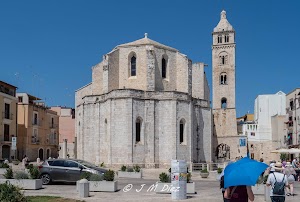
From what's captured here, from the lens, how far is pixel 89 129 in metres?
44.6

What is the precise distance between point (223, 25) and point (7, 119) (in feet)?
113

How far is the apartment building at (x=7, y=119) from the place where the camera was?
159ft

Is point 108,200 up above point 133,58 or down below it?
below

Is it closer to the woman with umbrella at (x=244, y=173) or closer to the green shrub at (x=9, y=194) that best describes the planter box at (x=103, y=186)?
the green shrub at (x=9, y=194)

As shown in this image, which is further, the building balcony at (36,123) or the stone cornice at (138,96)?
the building balcony at (36,123)

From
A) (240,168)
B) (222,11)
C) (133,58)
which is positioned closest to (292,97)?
(222,11)

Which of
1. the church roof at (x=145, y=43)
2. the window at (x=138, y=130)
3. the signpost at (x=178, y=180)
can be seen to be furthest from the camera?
the church roof at (x=145, y=43)

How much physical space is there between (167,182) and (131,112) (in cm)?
2143

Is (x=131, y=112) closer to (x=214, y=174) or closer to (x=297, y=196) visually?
(x=214, y=174)

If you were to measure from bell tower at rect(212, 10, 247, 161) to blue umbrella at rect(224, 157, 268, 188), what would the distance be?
2138 inches

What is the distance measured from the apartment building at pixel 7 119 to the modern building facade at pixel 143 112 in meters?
8.12

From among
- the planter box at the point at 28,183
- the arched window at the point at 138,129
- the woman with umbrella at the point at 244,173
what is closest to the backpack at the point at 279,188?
the woman with umbrella at the point at 244,173

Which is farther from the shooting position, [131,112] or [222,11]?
[222,11]

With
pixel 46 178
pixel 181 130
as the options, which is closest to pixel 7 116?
pixel 181 130
